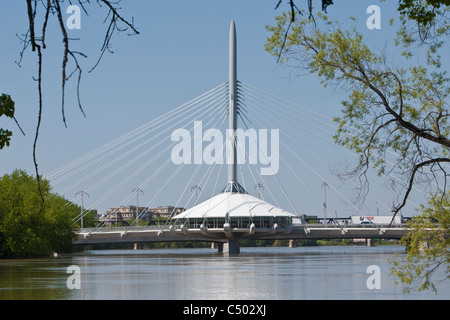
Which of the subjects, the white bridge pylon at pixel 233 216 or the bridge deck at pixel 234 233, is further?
the white bridge pylon at pixel 233 216

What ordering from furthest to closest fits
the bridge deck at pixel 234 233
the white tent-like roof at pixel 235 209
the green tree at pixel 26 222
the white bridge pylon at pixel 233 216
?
1. the white tent-like roof at pixel 235 209
2. the white bridge pylon at pixel 233 216
3. the bridge deck at pixel 234 233
4. the green tree at pixel 26 222

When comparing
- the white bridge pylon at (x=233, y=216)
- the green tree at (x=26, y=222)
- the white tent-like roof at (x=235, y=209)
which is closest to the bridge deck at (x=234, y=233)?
the white bridge pylon at (x=233, y=216)

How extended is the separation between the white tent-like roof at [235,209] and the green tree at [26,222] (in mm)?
21950

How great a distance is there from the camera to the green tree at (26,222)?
218 ft

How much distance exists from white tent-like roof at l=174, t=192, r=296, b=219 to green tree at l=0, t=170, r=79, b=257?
72.0 ft

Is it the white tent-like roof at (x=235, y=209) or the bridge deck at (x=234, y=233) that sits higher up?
the white tent-like roof at (x=235, y=209)

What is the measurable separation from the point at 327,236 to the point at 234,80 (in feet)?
69.8

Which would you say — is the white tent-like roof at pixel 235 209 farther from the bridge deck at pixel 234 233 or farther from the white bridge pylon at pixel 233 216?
the bridge deck at pixel 234 233

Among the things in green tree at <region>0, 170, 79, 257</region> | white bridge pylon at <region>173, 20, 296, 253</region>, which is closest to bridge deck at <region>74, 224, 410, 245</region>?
white bridge pylon at <region>173, 20, 296, 253</region>

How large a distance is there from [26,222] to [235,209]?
30.2m

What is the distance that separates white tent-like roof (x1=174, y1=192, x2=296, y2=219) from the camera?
90062 millimetres

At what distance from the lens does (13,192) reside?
68.5 m
